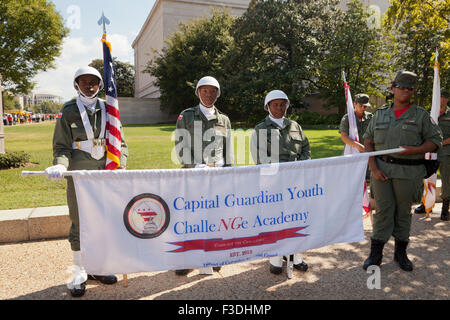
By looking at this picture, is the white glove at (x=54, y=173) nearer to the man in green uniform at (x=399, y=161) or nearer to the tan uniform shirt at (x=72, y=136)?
the tan uniform shirt at (x=72, y=136)

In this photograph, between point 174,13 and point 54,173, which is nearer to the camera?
point 54,173

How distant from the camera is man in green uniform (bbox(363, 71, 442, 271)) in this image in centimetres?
369

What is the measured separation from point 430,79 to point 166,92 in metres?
28.8

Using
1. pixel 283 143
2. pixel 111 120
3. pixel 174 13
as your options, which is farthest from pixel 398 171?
pixel 174 13

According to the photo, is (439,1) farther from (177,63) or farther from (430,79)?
(177,63)

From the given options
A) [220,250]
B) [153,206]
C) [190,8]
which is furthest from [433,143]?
[190,8]

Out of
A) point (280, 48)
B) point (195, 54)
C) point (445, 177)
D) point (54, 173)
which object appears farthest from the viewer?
point (195, 54)

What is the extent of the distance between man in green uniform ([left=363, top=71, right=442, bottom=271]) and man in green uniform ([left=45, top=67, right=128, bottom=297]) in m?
3.19

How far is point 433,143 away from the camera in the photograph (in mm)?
3656

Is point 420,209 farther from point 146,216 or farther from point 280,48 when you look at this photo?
point 280,48

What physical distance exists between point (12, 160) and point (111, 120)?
26.1ft

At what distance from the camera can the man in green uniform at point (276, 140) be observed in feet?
12.4

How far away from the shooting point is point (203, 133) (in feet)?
13.3

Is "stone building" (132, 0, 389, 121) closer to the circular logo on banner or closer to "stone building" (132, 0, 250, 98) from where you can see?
"stone building" (132, 0, 250, 98)
